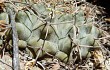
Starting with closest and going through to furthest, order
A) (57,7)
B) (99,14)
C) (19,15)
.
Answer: (19,15) → (57,7) → (99,14)

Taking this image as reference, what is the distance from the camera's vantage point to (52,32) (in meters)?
2.10

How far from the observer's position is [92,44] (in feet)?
7.22

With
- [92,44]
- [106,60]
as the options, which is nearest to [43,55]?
[92,44]

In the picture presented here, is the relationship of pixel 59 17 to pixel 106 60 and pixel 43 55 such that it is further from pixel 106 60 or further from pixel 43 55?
pixel 106 60

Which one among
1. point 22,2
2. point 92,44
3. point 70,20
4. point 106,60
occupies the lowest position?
point 106,60

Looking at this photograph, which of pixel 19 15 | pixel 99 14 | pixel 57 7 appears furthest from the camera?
pixel 99 14

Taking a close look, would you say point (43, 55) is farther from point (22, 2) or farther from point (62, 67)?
point (22, 2)

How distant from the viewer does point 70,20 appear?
2229 millimetres

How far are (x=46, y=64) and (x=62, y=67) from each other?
0.14 meters

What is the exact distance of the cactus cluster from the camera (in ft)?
6.81

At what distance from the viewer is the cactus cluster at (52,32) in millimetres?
2076

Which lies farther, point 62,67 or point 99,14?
point 99,14

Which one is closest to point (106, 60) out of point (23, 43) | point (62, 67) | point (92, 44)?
point (92, 44)

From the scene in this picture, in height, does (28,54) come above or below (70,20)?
below
